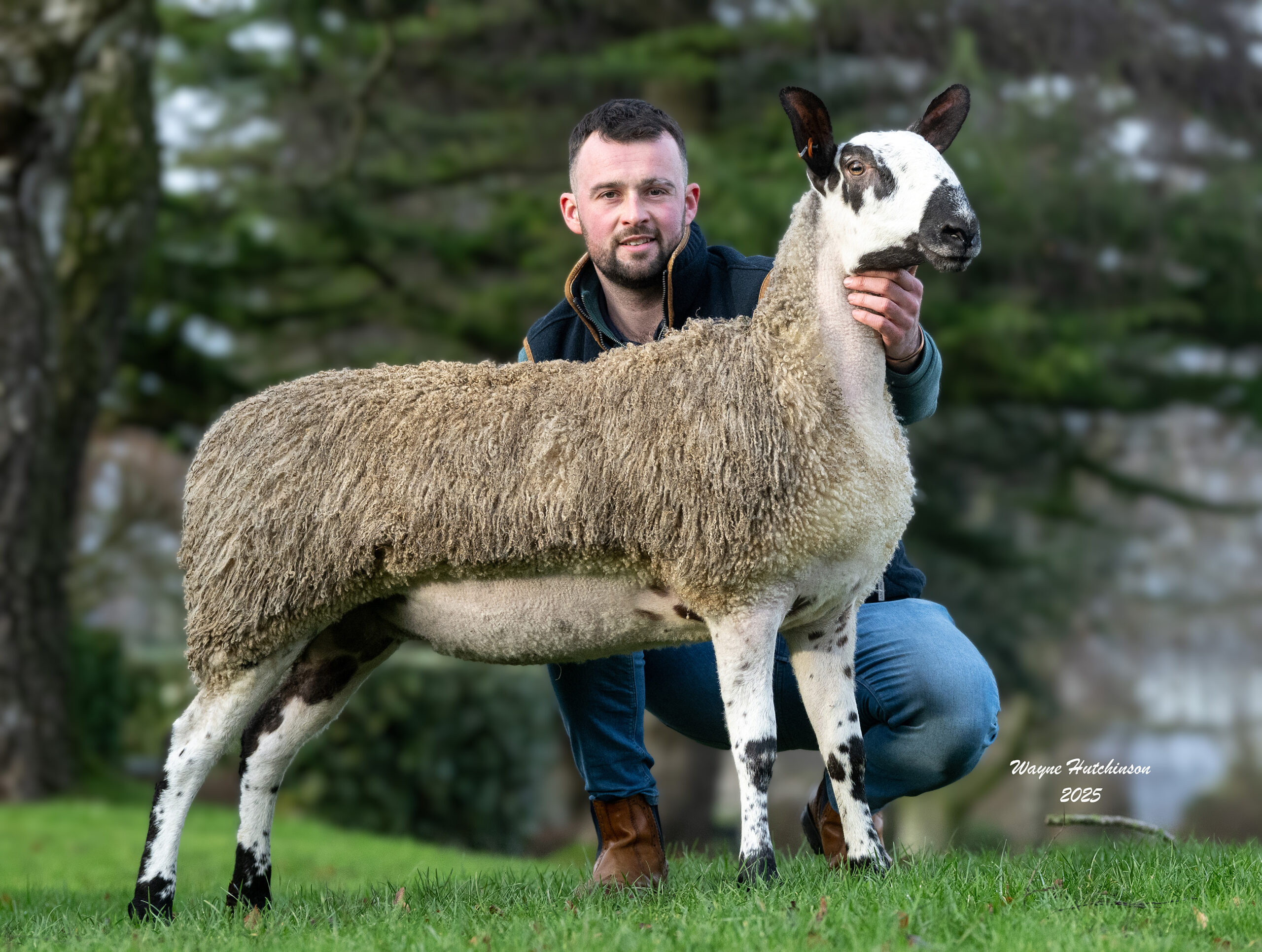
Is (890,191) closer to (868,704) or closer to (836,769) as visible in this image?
(836,769)

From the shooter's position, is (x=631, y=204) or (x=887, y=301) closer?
(x=887, y=301)

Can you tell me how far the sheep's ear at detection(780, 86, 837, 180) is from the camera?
11.9 ft

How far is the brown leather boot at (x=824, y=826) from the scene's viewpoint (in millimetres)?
4543

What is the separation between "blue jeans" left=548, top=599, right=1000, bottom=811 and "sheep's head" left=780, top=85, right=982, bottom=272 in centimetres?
130

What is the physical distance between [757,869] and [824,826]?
110 centimetres

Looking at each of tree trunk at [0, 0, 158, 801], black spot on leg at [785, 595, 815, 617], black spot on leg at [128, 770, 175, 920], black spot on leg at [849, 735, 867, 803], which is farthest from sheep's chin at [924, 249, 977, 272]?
tree trunk at [0, 0, 158, 801]

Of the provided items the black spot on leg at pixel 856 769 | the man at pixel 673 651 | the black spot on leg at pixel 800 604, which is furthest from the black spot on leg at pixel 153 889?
the black spot on leg at pixel 856 769

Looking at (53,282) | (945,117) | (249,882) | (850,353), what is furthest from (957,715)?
(53,282)

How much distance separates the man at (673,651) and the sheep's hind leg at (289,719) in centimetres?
77

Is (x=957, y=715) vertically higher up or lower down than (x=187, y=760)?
higher up

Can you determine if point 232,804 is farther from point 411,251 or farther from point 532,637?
point 532,637

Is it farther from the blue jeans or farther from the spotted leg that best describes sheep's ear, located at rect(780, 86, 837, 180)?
the blue jeans

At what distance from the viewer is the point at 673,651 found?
479cm

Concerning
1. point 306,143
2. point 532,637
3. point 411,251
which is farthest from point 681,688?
point 306,143
